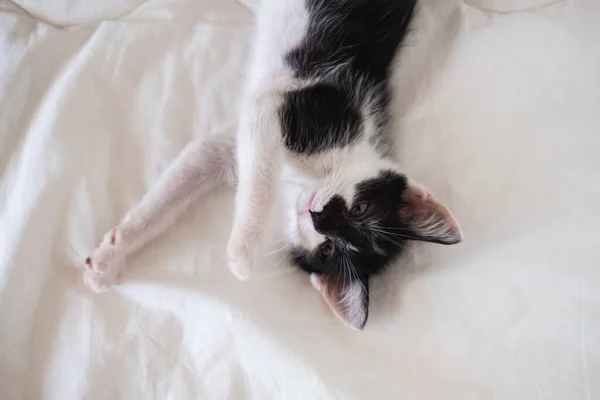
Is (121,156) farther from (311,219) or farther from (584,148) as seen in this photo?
(584,148)

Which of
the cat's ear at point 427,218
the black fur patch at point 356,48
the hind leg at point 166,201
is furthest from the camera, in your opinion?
the black fur patch at point 356,48

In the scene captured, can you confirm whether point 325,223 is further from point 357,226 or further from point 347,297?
point 347,297

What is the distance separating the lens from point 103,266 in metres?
1.08

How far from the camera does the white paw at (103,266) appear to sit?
108 cm

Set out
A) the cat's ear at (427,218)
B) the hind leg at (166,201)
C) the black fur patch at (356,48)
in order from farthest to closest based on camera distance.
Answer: the black fur patch at (356,48) → the hind leg at (166,201) → the cat's ear at (427,218)

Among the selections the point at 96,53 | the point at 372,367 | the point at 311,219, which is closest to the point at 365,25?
the point at 311,219

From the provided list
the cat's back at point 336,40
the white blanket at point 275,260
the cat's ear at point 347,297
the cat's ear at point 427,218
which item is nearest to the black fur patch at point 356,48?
the cat's back at point 336,40

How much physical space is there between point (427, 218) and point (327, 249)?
0.25m

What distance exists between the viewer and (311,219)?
43.3 inches

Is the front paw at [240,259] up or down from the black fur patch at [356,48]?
down

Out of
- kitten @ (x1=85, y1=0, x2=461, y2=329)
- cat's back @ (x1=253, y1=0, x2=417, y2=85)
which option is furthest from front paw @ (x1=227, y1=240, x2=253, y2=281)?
cat's back @ (x1=253, y1=0, x2=417, y2=85)

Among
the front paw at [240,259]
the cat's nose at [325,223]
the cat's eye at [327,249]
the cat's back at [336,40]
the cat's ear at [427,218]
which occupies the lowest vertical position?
the cat's eye at [327,249]

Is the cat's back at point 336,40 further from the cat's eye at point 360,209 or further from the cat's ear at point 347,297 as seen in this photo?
the cat's ear at point 347,297

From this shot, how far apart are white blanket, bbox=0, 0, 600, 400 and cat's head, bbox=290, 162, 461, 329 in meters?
0.07
